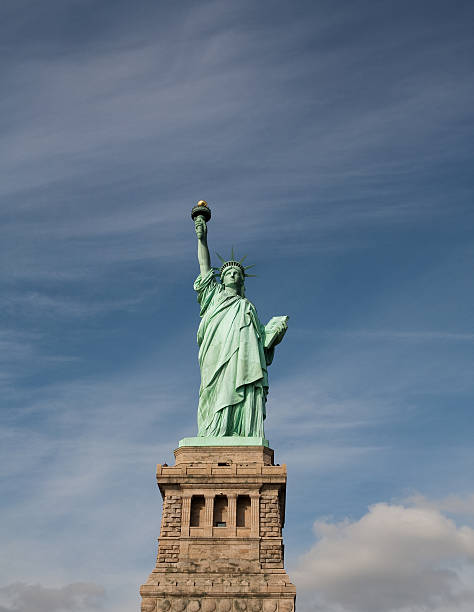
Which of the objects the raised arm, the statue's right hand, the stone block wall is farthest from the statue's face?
the stone block wall

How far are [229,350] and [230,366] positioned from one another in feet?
2.04

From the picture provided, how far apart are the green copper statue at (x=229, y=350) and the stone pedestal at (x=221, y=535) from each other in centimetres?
138

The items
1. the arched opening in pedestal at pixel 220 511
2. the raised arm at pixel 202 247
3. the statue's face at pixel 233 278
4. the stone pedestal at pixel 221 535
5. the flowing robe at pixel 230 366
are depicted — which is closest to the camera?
the stone pedestal at pixel 221 535

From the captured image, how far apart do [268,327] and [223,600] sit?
10.8 m

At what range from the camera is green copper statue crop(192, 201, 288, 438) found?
2697 centimetres

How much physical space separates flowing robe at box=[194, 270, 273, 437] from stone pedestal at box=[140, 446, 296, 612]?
4.27 ft

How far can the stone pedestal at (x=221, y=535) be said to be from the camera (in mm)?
22609

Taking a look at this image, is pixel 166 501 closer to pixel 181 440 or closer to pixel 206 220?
pixel 181 440

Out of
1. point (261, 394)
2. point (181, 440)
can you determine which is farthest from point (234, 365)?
point (181, 440)

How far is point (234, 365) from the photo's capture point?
1095 inches

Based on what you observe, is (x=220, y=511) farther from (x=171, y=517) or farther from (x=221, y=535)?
(x=171, y=517)

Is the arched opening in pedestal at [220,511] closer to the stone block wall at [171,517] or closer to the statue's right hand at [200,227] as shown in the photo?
the stone block wall at [171,517]

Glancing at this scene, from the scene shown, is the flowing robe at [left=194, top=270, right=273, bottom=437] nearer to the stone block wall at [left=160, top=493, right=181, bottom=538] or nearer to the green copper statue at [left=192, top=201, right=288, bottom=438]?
the green copper statue at [left=192, top=201, right=288, bottom=438]

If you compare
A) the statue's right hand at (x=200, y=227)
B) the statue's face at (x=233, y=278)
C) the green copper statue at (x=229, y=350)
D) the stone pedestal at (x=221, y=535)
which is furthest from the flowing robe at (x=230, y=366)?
the statue's right hand at (x=200, y=227)
